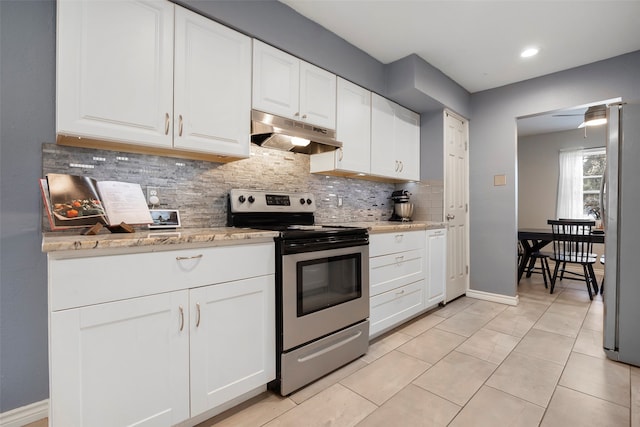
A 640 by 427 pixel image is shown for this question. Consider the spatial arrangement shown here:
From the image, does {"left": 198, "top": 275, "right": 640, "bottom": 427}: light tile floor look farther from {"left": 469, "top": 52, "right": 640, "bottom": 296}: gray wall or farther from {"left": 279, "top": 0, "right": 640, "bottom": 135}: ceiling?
{"left": 279, "top": 0, "right": 640, "bottom": 135}: ceiling

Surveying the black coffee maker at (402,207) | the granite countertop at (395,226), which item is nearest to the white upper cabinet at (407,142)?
the black coffee maker at (402,207)

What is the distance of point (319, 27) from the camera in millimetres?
2371

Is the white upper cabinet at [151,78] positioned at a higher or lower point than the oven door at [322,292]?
higher

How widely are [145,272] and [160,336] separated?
29 cm

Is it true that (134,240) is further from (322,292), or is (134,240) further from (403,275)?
(403,275)

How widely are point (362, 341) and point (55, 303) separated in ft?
5.76

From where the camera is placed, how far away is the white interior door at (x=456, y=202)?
11.2ft

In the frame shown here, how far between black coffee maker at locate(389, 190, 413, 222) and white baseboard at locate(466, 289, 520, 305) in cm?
128

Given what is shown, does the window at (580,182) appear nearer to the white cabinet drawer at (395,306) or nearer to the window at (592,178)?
the window at (592,178)

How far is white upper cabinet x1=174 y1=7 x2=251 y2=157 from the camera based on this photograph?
169 cm

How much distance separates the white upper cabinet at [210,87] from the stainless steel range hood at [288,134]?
0.09 metres

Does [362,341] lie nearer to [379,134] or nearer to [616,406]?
[616,406]

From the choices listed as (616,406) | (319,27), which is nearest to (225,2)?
(319,27)

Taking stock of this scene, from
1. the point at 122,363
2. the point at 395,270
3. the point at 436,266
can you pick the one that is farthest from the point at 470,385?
the point at 122,363
